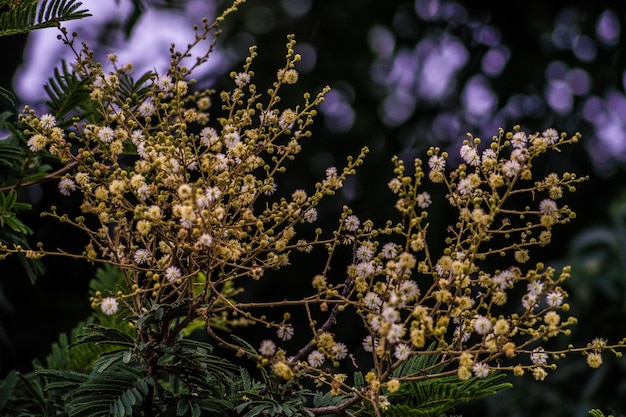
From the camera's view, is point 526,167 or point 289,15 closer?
point 526,167

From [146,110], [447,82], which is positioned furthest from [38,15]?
[447,82]

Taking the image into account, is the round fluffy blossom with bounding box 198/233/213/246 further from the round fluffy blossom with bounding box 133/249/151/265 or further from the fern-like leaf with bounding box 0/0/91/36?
the fern-like leaf with bounding box 0/0/91/36

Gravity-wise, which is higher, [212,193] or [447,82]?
[447,82]

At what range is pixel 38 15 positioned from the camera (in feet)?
4.82

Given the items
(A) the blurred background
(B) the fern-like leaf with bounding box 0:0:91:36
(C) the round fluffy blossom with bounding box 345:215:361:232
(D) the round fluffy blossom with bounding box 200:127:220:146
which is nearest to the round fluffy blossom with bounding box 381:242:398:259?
(C) the round fluffy blossom with bounding box 345:215:361:232

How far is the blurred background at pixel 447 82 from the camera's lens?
179 inches

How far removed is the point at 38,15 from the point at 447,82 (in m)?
4.78

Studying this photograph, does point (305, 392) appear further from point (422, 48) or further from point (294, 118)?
point (422, 48)

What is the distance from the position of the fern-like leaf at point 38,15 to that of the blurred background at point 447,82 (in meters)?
2.95

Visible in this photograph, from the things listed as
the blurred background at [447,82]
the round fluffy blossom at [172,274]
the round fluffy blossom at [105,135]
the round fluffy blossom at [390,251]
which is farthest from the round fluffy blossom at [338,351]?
the blurred background at [447,82]

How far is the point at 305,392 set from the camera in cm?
130

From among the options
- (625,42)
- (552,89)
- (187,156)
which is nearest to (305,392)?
(187,156)

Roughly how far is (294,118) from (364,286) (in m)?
0.30

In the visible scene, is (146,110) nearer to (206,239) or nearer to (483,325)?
(206,239)
